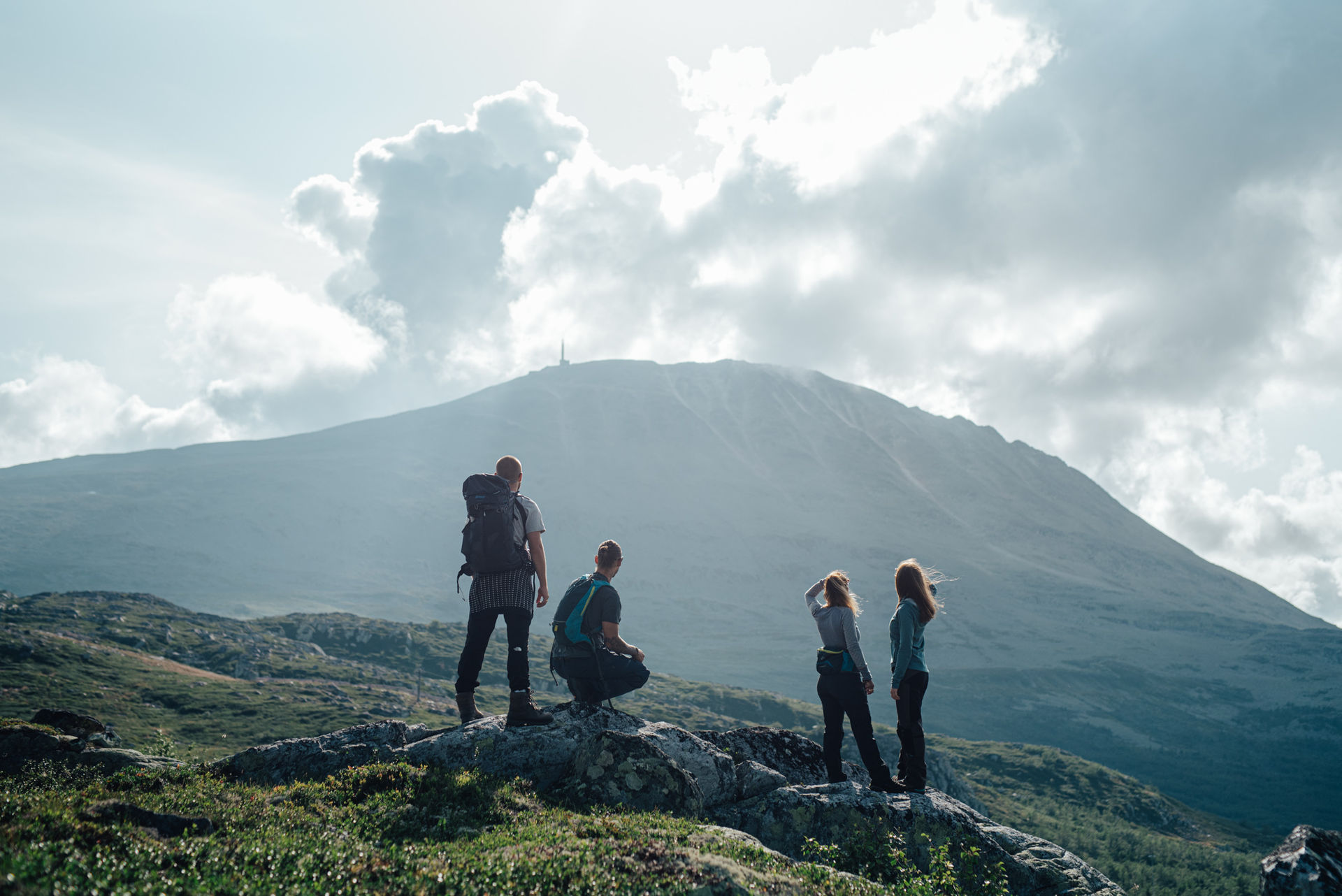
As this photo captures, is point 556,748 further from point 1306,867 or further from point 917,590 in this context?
point 1306,867

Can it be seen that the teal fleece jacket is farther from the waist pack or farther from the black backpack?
the black backpack

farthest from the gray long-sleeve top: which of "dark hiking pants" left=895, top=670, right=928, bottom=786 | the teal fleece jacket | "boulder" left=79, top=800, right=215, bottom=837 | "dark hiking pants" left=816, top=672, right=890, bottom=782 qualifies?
"boulder" left=79, top=800, right=215, bottom=837

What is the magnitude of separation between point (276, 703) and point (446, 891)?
119 metres

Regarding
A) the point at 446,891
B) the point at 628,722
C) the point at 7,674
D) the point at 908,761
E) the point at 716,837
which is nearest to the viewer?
the point at 446,891

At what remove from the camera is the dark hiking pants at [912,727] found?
1205 cm

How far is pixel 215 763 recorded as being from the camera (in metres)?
11.2

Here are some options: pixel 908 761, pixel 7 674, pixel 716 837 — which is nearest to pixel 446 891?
pixel 716 837

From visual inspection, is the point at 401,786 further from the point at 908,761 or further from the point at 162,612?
the point at 162,612

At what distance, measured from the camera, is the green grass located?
580 cm

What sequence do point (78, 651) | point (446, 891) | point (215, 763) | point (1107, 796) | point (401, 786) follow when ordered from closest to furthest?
point (446, 891) → point (401, 786) → point (215, 763) → point (78, 651) → point (1107, 796)

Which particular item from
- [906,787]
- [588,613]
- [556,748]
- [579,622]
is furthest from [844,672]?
[556,748]

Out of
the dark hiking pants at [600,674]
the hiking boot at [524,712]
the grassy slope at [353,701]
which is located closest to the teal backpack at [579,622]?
A: the dark hiking pants at [600,674]

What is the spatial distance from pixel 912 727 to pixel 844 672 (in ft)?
4.43

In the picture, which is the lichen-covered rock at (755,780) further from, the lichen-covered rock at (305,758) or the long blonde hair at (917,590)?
the lichen-covered rock at (305,758)
